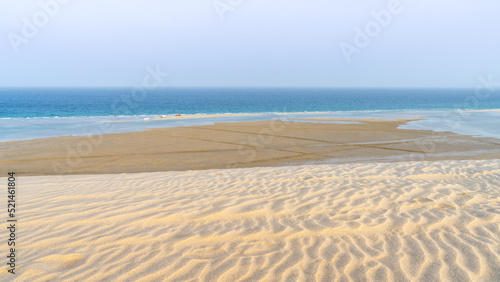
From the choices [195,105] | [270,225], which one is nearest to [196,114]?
[195,105]

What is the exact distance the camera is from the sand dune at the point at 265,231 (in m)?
3.30

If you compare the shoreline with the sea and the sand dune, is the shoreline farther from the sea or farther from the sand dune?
the sand dune

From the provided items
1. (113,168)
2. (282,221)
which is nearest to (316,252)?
(282,221)

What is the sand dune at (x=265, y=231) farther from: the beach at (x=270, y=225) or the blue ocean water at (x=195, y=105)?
the blue ocean water at (x=195, y=105)

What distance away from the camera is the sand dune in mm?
3303

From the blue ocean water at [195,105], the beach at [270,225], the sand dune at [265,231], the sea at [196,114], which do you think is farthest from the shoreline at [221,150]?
the blue ocean water at [195,105]

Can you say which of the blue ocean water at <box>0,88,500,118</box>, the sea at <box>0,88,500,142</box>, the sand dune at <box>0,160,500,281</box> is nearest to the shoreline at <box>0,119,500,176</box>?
the sea at <box>0,88,500,142</box>

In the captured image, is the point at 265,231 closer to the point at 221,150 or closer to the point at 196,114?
the point at 221,150

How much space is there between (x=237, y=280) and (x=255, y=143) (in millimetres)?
12499

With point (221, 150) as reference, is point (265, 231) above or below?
above

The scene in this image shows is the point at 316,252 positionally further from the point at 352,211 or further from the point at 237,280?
the point at 352,211

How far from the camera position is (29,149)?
1448cm

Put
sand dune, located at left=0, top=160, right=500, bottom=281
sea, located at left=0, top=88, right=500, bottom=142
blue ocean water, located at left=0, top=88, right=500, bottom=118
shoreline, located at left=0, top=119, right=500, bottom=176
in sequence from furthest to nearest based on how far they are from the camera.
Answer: blue ocean water, located at left=0, top=88, right=500, bottom=118 → sea, located at left=0, top=88, right=500, bottom=142 → shoreline, located at left=0, top=119, right=500, bottom=176 → sand dune, located at left=0, top=160, right=500, bottom=281

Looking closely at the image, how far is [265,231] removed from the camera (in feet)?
13.8
